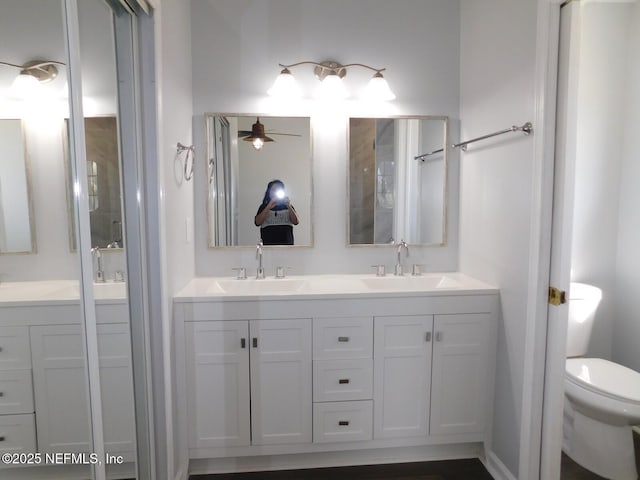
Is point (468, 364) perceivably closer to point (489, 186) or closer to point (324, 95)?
point (489, 186)

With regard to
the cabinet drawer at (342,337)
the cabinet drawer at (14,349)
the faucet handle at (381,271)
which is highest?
the cabinet drawer at (14,349)

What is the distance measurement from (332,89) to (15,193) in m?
1.71

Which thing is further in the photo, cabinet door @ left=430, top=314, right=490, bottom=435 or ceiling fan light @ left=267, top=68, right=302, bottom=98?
ceiling fan light @ left=267, top=68, right=302, bottom=98

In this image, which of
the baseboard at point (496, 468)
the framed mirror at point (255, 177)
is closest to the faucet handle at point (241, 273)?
the framed mirror at point (255, 177)

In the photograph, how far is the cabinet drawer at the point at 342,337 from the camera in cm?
185

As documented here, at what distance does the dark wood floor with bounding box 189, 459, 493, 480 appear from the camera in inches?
74.6

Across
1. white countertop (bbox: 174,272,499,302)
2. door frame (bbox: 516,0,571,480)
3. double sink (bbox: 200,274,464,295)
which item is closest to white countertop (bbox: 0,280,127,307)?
white countertop (bbox: 174,272,499,302)

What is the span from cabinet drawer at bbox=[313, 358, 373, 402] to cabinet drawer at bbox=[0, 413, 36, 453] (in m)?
1.19

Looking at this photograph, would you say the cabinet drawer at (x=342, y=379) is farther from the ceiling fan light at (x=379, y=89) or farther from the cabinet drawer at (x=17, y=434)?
the ceiling fan light at (x=379, y=89)

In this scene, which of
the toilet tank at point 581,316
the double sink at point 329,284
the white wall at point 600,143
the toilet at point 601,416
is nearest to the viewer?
the toilet at point 601,416

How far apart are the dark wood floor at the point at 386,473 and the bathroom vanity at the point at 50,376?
0.79m

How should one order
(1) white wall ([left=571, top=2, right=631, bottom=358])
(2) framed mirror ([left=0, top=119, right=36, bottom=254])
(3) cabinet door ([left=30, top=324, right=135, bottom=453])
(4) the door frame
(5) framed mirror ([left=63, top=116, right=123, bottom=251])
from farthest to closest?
(1) white wall ([left=571, top=2, right=631, bottom=358]) < (4) the door frame < (5) framed mirror ([left=63, top=116, right=123, bottom=251]) < (3) cabinet door ([left=30, top=324, right=135, bottom=453]) < (2) framed mirror ([left=0, top=119, right=36, bottom=254])

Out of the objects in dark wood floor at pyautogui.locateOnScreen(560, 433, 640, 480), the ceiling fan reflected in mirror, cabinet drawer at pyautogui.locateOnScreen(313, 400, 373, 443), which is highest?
the ceiling fan reflected in mirror

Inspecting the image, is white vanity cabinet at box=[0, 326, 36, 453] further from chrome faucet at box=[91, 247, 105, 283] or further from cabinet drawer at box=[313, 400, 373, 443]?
cabinet drawer at box=[313, 400, 373, 443]
